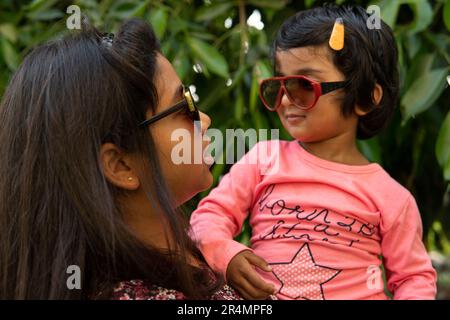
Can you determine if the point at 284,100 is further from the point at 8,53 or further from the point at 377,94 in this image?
the point at 8,53

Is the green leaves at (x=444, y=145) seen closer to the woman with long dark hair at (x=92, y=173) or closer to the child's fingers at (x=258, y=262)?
the child's fingers at (x=258, y=262)

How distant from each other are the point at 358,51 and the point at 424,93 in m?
0.44

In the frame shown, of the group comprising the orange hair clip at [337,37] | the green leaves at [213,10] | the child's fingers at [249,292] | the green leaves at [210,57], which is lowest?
the child's fingers at [249,292]

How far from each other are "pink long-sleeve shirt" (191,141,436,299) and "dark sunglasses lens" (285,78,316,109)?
130 millimetres

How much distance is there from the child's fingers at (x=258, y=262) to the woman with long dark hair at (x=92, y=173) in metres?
0.18

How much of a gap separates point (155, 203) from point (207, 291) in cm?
19

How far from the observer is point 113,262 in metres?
1.21

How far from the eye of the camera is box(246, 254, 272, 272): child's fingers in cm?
152

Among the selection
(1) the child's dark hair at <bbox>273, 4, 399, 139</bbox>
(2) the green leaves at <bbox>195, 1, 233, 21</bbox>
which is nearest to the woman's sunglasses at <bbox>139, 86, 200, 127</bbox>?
(1) the child's dark hair at <bbox>273, 4, 399, 139</bbox>

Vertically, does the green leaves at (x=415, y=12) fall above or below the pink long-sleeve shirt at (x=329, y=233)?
above

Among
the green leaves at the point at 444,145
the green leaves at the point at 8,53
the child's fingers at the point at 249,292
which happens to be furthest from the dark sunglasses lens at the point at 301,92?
the green leaves at the point at 8,53

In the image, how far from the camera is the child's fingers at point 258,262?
152cm

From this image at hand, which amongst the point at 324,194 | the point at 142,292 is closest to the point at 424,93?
the point at 324,194

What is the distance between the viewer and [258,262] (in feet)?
4.99
